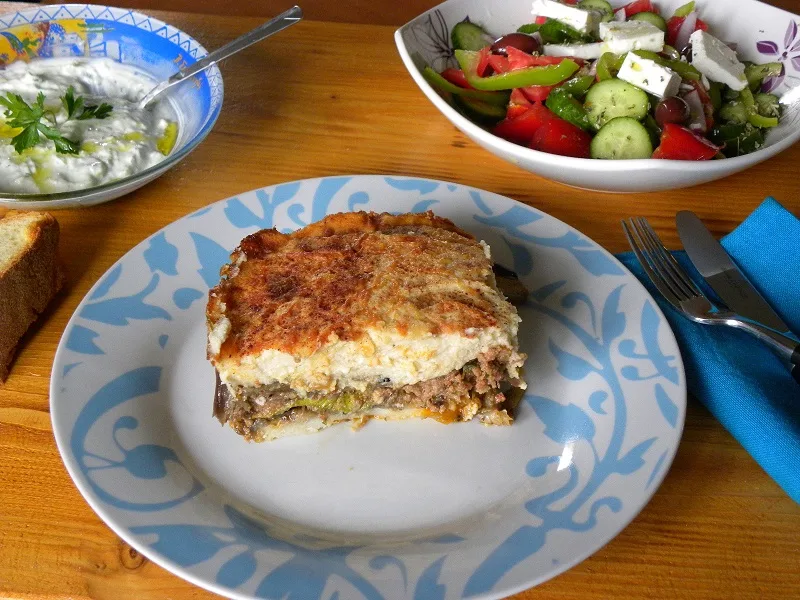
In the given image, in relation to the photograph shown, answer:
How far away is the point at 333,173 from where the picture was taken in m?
3.43

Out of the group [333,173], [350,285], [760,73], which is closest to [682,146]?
[760,73]

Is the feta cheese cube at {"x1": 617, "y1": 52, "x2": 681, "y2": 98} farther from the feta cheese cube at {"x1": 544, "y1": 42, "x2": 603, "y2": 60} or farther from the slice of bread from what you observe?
the slice of bread

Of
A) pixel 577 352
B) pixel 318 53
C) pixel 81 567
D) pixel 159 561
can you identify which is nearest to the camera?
pixel 159 561

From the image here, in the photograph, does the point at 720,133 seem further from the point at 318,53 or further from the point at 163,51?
the point at 163,51

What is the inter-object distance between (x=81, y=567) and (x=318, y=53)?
3010 millimetres

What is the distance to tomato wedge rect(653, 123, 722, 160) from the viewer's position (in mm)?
3125

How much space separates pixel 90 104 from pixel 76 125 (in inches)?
10.5

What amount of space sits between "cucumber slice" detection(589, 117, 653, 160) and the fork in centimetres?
38

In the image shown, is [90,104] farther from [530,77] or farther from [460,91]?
[530,77]

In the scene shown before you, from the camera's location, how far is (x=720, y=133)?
3.41 m

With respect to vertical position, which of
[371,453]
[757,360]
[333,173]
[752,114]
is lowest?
[371,453]

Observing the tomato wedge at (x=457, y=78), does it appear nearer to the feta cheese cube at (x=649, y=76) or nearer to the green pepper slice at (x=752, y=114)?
the feta cheese cube at (x=649, y=76)

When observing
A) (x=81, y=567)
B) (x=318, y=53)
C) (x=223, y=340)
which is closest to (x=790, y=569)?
(x=223, y=340)

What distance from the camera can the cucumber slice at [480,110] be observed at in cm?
353
